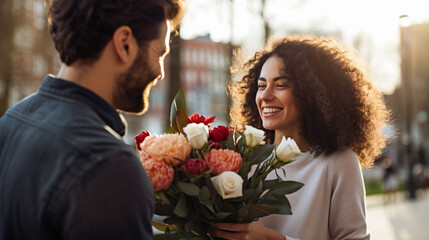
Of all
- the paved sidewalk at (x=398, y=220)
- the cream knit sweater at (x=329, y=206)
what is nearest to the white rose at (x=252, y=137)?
the cream knit sweater at (x=329, y=206)

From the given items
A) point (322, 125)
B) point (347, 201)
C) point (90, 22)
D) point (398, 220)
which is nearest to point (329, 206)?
point (347, 201)

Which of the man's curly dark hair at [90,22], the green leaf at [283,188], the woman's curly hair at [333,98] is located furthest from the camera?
the woman's curly hair at [333,98]

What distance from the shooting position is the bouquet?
165 centimetres

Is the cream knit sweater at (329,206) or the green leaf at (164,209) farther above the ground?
the green leaf at (164,209)

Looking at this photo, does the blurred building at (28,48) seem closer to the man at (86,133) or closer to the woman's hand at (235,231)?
the woman's hand at (235,231)

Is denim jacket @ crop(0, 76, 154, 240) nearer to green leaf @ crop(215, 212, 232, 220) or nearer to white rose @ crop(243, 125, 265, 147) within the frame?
green leaf @ crop(215, 212, 232, 220)

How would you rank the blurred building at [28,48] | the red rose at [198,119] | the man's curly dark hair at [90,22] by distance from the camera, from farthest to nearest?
1. the blurred building at [28,48]
2. the red rose at [198,119]
3. the man's curly dark hair at [90,22]

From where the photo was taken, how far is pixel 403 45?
54.5 ft

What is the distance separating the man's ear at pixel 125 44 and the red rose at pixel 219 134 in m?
0.67

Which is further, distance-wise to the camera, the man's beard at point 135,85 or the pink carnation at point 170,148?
the pink carnation at point 170,148

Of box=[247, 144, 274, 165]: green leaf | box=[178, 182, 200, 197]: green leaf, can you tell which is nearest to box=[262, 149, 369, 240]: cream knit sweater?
box=[247, 144, 274, 165]: green leaf

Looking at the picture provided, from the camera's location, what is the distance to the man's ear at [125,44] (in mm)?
1275

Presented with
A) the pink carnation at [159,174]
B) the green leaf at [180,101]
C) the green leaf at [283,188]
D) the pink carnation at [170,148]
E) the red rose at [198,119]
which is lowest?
the green leaf at [283,188]

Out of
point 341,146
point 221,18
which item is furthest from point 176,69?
point 341,146
